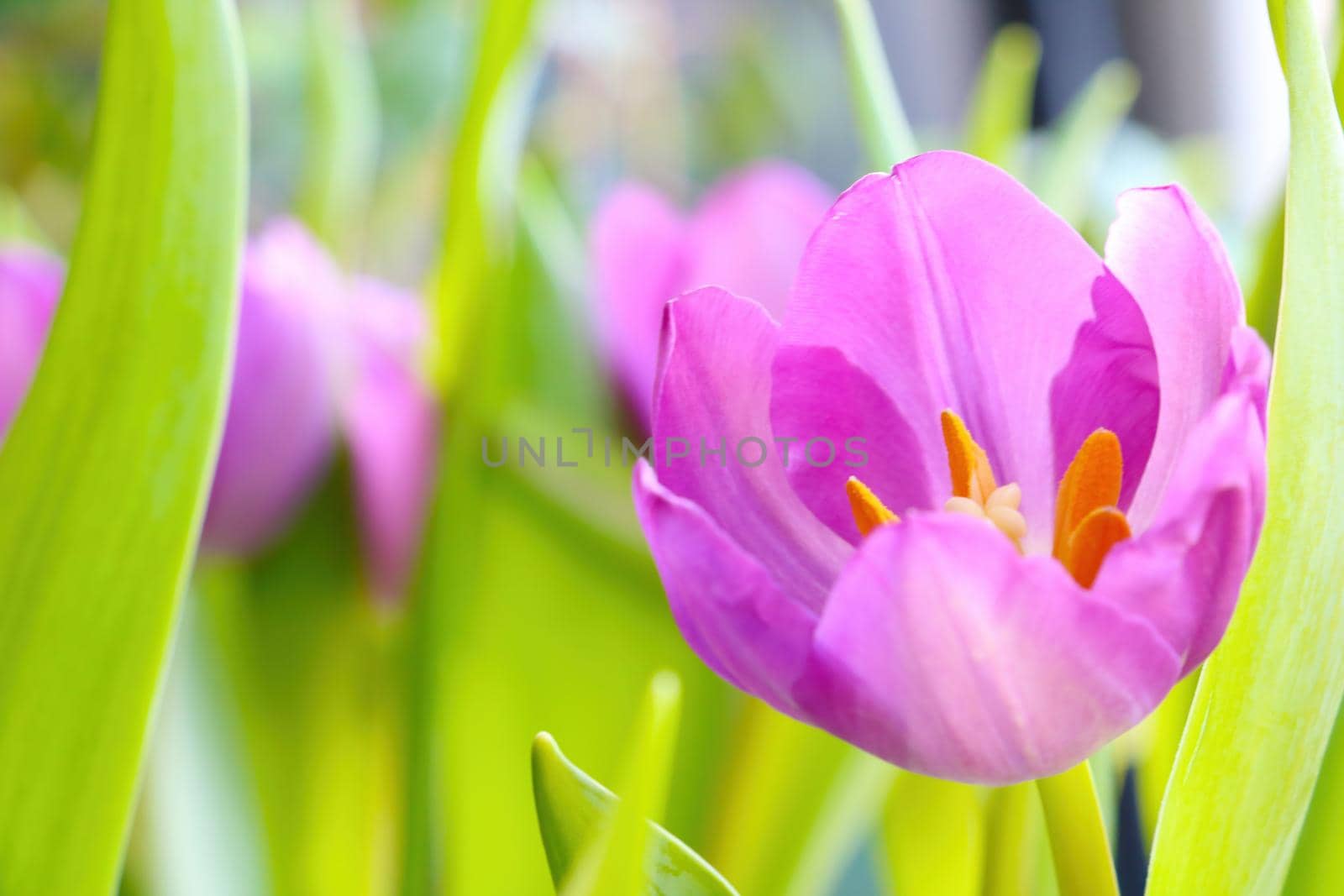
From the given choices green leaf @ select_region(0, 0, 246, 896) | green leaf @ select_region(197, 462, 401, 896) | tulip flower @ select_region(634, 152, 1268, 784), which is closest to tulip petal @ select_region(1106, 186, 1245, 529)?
tulip flower @ select_region(634, 152, 1268, 784)

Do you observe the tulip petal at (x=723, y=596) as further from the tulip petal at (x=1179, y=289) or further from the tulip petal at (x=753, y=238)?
the tulip petal at (x=753, y=238)

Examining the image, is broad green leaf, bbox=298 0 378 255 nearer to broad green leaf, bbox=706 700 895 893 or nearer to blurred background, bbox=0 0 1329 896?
blurred background, bbox=0 0 1329 896

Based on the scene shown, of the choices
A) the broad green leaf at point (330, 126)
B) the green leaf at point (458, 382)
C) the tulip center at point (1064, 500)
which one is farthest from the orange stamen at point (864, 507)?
the broad green leaf at point (330, 126)

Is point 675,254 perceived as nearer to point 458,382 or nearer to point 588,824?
point 458,382

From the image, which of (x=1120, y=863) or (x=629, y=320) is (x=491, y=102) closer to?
(x=629, y=320)

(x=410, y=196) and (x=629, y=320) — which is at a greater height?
(x=410, y=196)

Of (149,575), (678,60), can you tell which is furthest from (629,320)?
(678,60)

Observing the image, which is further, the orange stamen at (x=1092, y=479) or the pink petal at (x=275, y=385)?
the pink petal at (x=275, y=385)

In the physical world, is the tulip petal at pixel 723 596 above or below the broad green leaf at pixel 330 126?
below

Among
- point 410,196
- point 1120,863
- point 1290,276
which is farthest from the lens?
point 410,196
